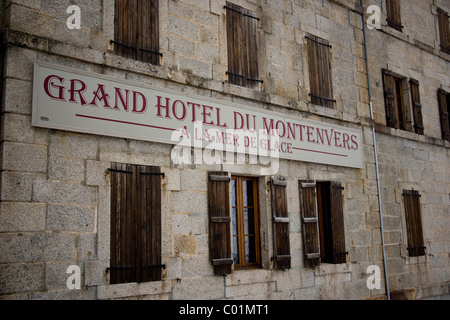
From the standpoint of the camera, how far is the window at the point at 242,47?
6191 millimetres

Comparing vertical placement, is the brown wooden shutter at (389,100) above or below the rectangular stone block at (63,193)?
above

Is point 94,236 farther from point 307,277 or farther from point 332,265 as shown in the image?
point 332,265

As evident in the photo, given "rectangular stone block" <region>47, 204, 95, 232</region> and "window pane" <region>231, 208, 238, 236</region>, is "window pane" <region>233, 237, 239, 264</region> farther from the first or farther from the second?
"rectangular stone block" <region>47, 204, 95, 232</region>

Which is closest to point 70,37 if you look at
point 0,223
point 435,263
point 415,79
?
point 0,223

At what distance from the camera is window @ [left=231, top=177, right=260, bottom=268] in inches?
235

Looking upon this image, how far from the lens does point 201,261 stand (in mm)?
5355

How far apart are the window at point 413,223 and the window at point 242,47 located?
4090mm

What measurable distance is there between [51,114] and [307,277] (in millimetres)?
4189

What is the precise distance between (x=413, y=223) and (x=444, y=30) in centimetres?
499

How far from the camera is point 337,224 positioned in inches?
274

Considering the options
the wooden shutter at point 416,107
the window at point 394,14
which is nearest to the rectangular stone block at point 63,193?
the wooden shutter at point 416,107

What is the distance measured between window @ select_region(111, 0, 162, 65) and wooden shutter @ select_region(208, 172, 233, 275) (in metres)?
1.69

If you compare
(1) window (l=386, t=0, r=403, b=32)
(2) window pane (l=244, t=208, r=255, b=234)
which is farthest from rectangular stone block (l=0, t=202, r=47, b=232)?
(1) window (l=386, t=0, r=403, b=32)

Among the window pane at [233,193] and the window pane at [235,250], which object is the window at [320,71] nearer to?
the window pane at [233,193]
